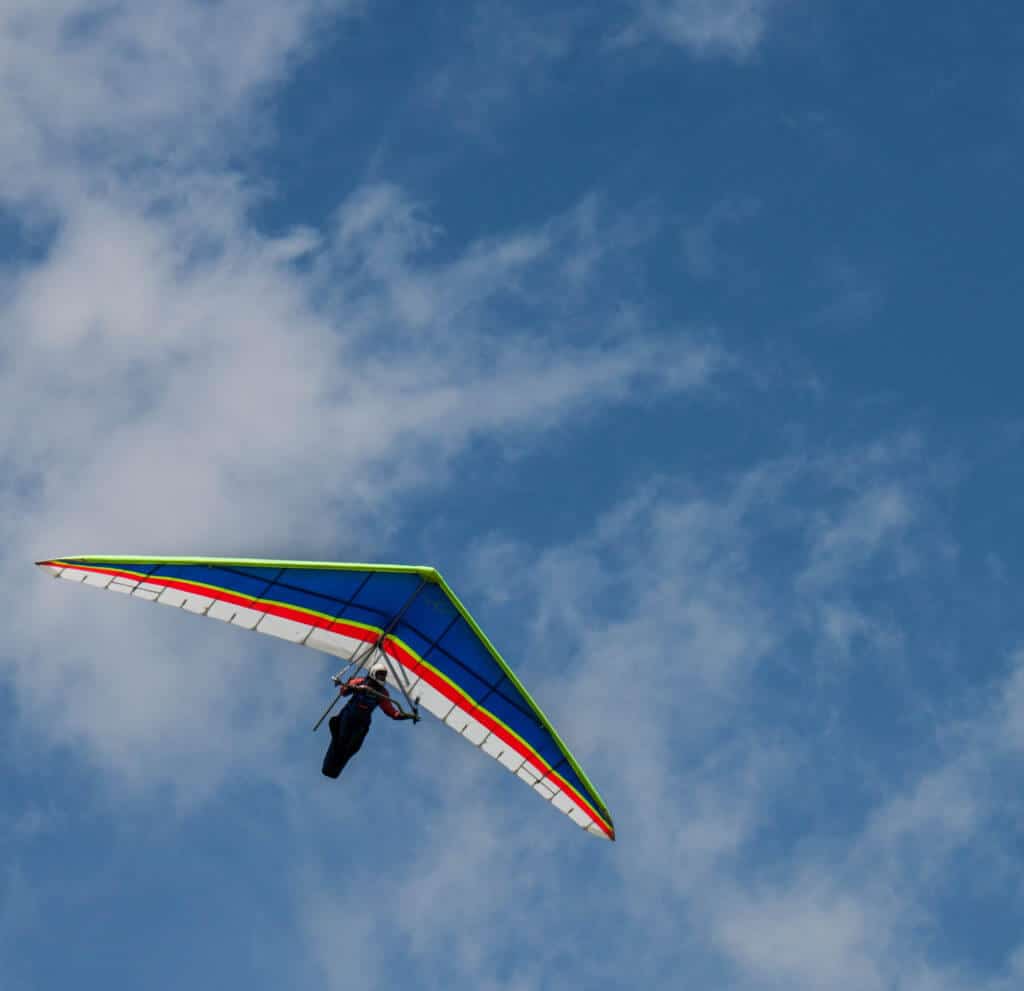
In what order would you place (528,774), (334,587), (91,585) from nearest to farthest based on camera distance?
(91,585), (334,587), (528,774)

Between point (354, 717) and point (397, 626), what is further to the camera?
point (397, 626)

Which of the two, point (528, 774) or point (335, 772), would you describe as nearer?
point (335, 772)

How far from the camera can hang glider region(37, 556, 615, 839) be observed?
102 ft

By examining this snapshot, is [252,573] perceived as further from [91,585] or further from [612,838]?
[612,838]

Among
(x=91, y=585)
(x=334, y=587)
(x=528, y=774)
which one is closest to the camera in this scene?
(x=91, y=585)

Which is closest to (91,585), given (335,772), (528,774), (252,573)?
(252,573)

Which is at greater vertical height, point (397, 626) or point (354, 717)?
point (397, 626)

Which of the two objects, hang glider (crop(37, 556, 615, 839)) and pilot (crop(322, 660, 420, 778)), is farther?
pilot (crop(322, 660, 420, 778))

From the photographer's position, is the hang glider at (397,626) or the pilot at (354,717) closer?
the hang glider at (397,626)

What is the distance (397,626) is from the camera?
1318 inches

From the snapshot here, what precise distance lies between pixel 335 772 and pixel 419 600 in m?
3.20

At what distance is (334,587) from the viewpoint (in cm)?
3253

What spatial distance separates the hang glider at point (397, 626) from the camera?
31.2 meters

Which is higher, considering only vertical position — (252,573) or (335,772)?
(252,573)
